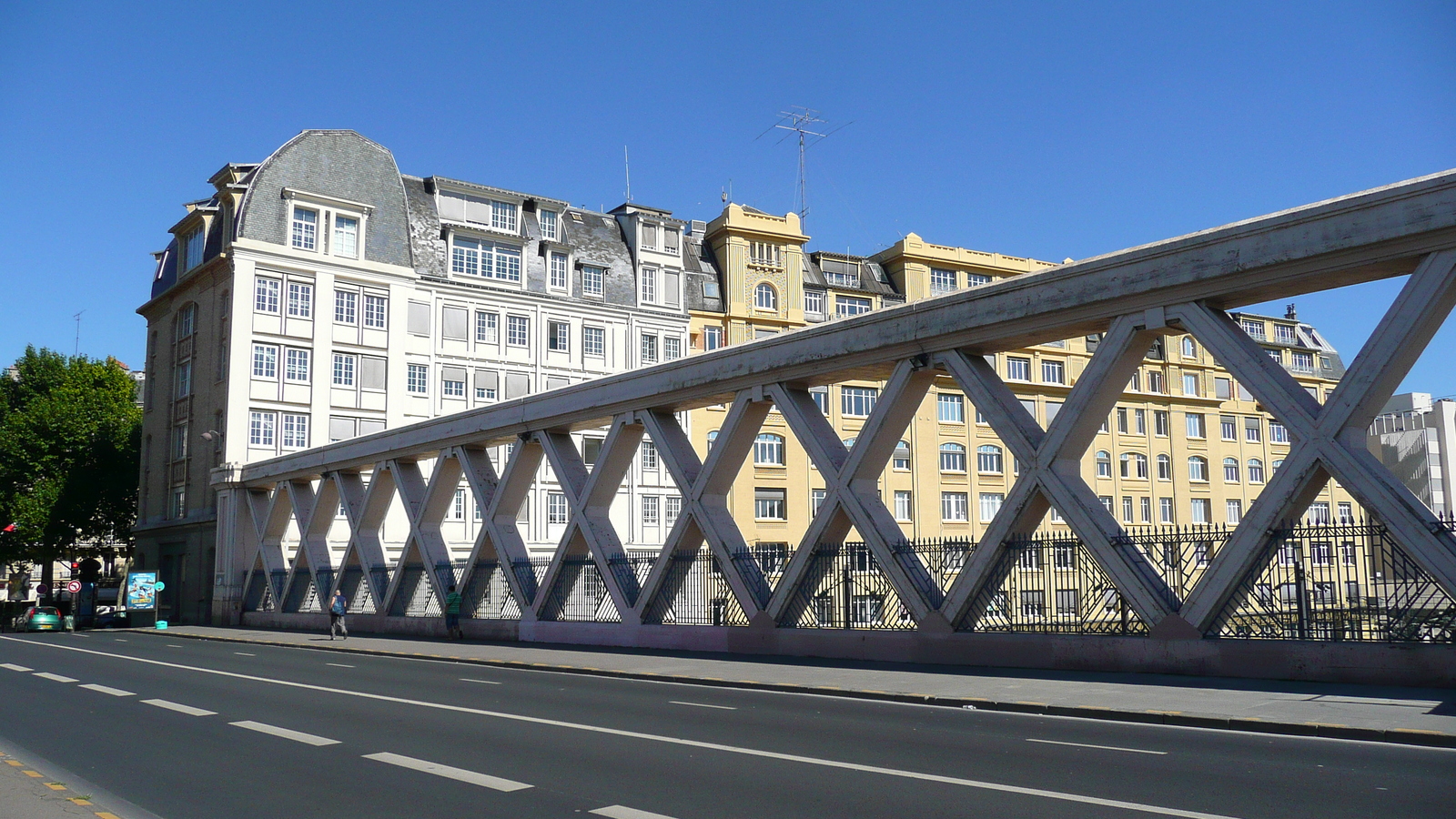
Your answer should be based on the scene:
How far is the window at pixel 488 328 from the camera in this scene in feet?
184

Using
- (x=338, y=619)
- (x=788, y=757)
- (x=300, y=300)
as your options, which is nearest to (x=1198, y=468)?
(x=300, y=300)

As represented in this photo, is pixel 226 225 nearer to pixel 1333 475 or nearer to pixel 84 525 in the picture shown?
pixel 84 525

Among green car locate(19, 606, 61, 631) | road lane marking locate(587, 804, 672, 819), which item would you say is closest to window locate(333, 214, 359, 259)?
green car locate(19, 606, 61, 631)

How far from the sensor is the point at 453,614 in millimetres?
31266

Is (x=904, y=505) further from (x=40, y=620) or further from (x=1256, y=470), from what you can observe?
(x=40, y=620)

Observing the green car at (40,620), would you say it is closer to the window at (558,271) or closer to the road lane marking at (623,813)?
the window at (558,271)

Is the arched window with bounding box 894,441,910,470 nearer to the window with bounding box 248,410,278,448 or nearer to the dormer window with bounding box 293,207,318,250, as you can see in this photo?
the dormer window with bounding box 293,207,318,250

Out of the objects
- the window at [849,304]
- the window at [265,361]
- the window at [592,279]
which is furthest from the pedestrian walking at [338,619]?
the window at [849,304]

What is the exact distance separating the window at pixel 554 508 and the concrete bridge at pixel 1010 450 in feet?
74.0

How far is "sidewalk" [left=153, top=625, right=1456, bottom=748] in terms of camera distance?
11.1 meters

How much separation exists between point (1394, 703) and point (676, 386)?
15866 mm

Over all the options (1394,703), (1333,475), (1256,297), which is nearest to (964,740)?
(1394,703)

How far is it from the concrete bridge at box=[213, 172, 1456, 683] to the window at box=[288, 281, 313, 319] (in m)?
20.8

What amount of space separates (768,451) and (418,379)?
18.9 m
